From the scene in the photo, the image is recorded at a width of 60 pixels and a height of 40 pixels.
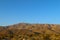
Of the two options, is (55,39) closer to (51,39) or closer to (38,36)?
(51,39)

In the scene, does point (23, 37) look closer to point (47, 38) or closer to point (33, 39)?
point (33, 39)

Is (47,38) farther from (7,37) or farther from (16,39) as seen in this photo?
(7,37)

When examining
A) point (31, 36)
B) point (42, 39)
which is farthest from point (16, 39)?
point (42, 39)

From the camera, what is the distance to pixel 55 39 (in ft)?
123

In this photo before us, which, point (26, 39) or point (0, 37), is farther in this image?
point (0, 37)

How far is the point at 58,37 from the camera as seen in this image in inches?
1522

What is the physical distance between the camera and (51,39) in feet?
121

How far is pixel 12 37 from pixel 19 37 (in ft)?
6.74

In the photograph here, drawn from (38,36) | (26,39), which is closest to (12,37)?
(26,39)

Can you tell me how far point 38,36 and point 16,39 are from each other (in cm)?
585

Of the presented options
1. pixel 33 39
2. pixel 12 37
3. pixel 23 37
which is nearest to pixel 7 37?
pixel 12 37

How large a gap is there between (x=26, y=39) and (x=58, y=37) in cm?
871

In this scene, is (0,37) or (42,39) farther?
(0,37)

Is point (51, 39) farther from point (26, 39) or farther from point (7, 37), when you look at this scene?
point (7, 37)
